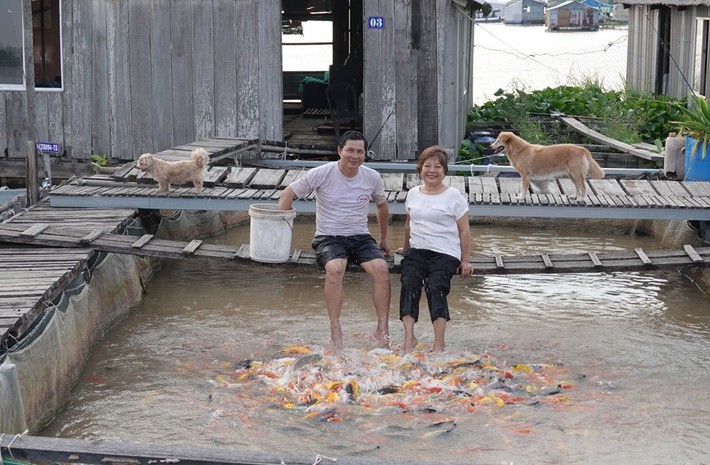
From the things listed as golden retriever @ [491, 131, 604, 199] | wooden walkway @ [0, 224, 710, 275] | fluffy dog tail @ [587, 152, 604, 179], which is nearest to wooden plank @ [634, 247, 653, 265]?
wooden walkway @ [0, 224, 710, 275]

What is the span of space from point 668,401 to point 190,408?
128 inches

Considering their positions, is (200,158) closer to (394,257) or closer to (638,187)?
(394,257)

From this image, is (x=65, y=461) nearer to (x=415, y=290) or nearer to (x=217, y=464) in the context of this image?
(x=217, y=464)

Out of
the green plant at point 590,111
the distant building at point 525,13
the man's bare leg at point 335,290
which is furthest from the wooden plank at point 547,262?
the distant building at point 525,13

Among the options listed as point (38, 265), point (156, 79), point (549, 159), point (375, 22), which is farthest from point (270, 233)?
point (156, 79)

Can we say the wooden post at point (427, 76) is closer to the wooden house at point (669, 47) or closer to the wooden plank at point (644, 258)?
the wooden house at point (669, 47)

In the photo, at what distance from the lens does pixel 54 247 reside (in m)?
9.08

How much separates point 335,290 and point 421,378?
0.94m

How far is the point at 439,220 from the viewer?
307 inches

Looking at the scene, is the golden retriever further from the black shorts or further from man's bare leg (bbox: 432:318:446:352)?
man's bare leg (bbox: 432:318:446:352)

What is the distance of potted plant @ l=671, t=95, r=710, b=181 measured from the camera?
1159 centimetres

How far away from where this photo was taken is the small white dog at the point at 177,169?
10.5m

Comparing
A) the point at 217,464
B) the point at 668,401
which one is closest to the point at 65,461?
the point at 217,464

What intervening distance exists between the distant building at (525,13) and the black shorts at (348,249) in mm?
73479
